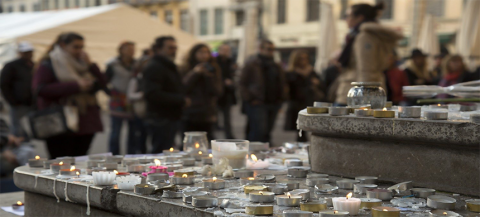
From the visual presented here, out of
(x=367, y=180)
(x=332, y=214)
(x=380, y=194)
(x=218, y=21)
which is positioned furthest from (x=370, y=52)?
(x=218, y=21)

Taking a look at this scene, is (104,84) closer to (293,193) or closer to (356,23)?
(356,23)

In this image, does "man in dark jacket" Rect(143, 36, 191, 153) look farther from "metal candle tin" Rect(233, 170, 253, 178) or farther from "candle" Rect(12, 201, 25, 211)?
"metal candle tin" Rect(233, 170, 253, 178)

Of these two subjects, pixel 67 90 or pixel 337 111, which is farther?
pixel 67 90

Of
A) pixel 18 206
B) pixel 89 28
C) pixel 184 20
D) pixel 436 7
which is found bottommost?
pixel 18 206

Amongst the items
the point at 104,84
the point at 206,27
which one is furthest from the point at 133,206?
the point at 206,27

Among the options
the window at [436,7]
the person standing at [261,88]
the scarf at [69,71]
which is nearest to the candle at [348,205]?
the scarf at [69,71]

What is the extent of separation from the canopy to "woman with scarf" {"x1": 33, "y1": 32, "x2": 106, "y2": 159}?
6410mm

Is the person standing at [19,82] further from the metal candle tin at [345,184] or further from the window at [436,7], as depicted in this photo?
the window at [436,7]

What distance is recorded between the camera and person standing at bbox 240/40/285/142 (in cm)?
910

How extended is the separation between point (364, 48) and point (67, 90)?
2.92 m

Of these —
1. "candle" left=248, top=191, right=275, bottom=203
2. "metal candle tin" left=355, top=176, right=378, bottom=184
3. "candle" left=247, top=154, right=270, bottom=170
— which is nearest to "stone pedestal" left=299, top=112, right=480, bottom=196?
"metal candle tin" left=355, top=176, right=378, bottom=184

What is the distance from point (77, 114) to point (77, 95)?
0.21 metres

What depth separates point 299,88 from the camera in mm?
10141

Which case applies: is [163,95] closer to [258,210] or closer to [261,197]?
[261,197]
